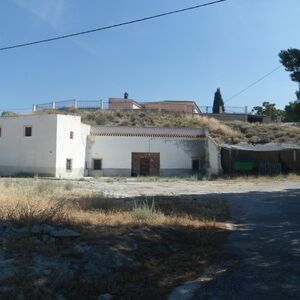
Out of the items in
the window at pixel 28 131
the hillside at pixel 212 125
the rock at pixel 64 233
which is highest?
the hillside at pixel 212 125

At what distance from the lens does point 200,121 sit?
189 ft

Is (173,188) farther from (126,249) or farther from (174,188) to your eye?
(126,249)

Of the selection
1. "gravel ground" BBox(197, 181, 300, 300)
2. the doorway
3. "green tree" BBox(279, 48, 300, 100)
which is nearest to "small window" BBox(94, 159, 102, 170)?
the doorway

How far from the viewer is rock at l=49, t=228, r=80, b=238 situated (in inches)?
344

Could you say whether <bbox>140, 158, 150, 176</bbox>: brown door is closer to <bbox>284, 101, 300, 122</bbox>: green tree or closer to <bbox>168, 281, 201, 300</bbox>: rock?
<bbox>284, 101, 300, 122</bbox>: green tree

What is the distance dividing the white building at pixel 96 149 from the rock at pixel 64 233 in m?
36.5

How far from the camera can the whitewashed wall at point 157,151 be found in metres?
49.3

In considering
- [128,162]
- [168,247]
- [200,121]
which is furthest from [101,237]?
[200,121]

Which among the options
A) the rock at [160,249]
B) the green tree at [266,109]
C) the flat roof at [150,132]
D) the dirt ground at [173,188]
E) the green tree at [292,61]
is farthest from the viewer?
the green tree at [266,109]

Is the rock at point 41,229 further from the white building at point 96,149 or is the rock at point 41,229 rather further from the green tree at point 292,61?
the white building at point 96,149

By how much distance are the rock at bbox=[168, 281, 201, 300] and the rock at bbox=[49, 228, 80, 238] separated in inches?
96.8

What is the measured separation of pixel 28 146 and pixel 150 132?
12.1 metres

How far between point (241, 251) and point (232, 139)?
42.5 metres

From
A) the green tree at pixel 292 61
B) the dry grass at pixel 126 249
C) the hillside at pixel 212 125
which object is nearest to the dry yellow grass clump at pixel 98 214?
the dry grass at pixel 126 249
